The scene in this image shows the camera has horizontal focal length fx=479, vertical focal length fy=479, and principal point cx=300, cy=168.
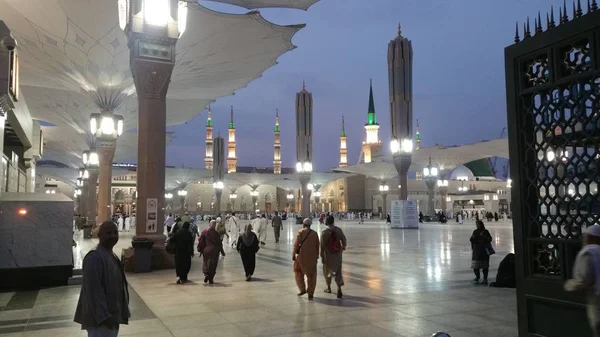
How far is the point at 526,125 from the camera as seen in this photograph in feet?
13.2

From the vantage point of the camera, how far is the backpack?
277 inches

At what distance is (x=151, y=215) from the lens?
10703mm

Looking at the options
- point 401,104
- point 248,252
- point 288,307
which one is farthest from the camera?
point 401,104

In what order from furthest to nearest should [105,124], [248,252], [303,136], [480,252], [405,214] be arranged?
[303,136], [405,214], [105,124], [248,252], [480,252]

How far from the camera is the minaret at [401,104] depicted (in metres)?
32.6

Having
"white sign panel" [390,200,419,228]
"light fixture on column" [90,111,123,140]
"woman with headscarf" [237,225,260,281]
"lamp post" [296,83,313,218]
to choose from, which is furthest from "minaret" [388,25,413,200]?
"woman with headscarf" [237,225,260,281]

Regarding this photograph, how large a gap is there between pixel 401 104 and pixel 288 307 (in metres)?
28.0

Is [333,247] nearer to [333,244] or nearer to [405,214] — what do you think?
[333,244]

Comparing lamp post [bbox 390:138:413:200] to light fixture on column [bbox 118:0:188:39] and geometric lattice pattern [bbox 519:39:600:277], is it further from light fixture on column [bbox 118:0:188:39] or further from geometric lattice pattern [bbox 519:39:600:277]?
geometric lattice pattern [bbox 519:39:600:277]

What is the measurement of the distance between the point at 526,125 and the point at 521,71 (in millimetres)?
474

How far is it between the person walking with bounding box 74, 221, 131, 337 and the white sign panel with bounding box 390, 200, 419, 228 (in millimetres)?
26548

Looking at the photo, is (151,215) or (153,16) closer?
(153,16)

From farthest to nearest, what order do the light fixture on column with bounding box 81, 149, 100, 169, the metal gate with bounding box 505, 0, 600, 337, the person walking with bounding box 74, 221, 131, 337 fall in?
the light fixture on column with bounding box 81, 149, 100, 169 < the metal gate with bounding box 505, 0, 600, 337 < the person walking with bounding box 74, 221, 131, 337

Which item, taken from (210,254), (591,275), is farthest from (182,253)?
(591,275)
